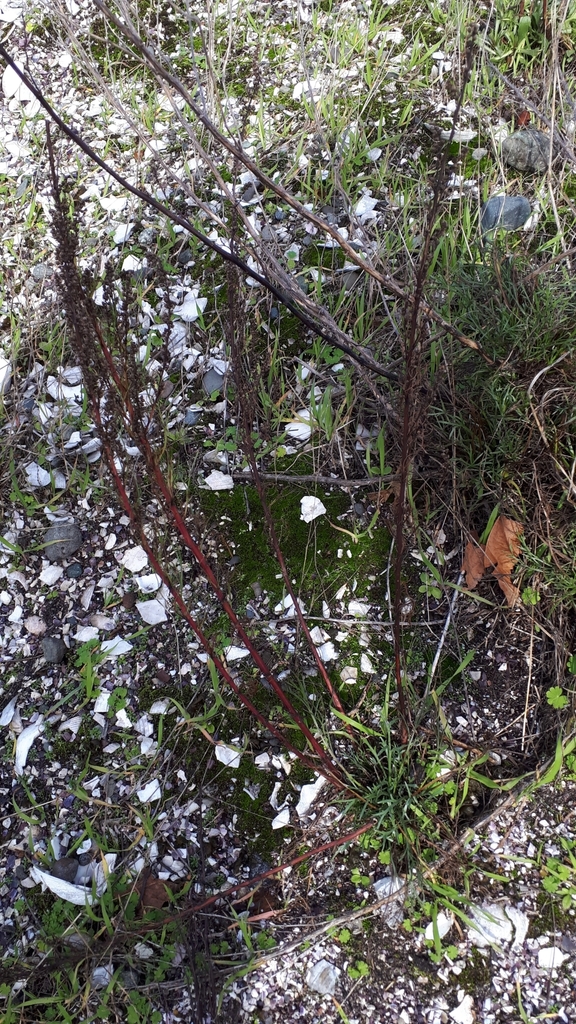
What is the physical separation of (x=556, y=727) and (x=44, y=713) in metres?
1.33

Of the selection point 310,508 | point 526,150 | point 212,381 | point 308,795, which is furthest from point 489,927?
point 526,150

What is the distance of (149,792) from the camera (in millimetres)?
1762

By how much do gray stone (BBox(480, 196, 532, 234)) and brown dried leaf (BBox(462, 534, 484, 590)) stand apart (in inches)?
43.9

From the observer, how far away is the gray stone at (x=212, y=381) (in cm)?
234

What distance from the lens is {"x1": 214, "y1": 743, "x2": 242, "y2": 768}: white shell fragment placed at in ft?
5.85

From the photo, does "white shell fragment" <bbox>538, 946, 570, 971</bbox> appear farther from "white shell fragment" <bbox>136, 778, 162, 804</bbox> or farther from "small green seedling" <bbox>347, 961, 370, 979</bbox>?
"white shell fragment" <bbox>136, 778, 162, 804</bbox>

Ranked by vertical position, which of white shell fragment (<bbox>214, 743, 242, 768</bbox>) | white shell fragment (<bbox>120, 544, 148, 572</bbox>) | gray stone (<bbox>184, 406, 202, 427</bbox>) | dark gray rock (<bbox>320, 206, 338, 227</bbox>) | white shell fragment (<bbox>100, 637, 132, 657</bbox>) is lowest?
white shell fragment (<bbox>214, 743, 242, 768</bbox>)

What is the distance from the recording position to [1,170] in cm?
297

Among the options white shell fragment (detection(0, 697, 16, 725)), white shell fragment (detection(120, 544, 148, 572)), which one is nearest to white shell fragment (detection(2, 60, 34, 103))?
white shell fragment (detection(120, 544, 148, 572))

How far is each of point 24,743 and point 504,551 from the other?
137 cm

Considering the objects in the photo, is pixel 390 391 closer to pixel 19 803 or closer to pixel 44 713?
pixel 44 713

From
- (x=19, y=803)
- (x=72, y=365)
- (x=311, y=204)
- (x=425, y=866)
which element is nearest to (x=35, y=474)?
(x=72, y=365)

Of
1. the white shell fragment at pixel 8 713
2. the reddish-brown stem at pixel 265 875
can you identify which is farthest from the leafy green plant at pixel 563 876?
the white shell fragment at pixel 8 713

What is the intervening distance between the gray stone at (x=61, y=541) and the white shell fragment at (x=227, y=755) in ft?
2.49
